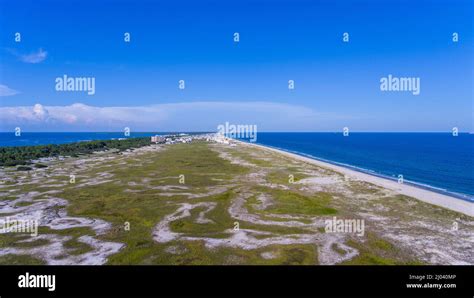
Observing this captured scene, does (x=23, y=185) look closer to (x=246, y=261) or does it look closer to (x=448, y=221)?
(x=246, y=261)

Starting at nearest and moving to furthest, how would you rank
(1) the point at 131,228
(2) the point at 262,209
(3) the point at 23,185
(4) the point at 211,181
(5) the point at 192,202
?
1. (1) the point at 131,228
2. (2) the point at 262,209
3. (5) the point at 192,202
4. (3) the point at 23,185
5. (4) the point at 211,181

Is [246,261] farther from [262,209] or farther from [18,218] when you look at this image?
[18,218]
